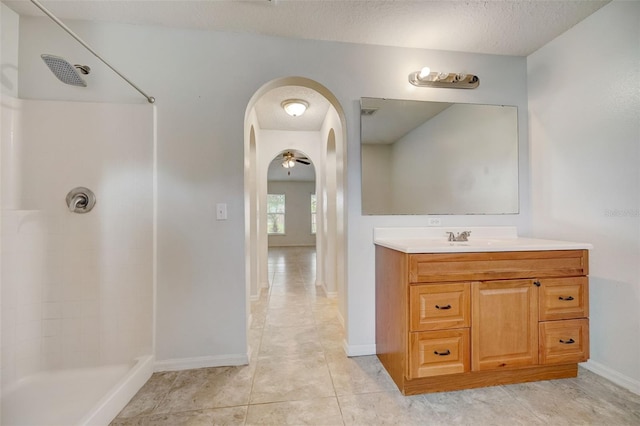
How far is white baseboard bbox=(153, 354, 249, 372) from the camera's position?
6.04 feet

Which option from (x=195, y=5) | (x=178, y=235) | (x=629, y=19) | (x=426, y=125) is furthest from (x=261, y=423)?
(x=629, y=19)

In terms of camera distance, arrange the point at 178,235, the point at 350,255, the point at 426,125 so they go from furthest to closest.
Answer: the point at 426,125
the point at 350,255
the point at 178,235

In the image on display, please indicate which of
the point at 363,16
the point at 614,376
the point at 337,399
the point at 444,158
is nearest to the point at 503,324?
the point at 614,376

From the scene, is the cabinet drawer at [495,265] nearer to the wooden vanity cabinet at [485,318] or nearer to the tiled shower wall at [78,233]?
the wooden vanity cabinet at [485,318]

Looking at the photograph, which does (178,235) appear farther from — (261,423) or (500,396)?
(500,396)

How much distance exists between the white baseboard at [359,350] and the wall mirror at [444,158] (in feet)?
3.46

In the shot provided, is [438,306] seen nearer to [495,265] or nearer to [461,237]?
[495,265]

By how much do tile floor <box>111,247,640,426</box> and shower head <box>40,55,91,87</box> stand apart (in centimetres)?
198

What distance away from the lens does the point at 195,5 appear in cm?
168

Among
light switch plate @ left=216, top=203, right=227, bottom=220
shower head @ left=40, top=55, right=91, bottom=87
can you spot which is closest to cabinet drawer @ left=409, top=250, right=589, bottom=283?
light switch plate @ left=216, top=203, right=227, bottom=220

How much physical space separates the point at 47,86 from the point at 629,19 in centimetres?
371

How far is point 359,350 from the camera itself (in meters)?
2.03

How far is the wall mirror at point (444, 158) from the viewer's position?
2.10 metres

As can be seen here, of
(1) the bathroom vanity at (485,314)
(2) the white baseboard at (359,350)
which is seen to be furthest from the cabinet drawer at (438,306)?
(2) the white baseboard at (359,350)
